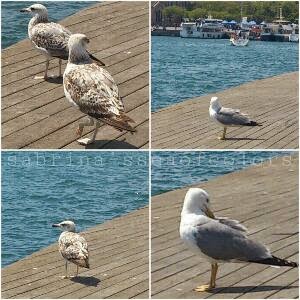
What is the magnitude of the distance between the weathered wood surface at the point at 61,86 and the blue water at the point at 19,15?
0.06m

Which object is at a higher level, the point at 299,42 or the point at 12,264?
the point at 299,42

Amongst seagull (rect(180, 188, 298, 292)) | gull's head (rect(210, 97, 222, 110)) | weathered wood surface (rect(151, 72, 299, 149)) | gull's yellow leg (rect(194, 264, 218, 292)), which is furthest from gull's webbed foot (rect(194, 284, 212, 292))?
gull's head (rect(210, 97, 222, 110))

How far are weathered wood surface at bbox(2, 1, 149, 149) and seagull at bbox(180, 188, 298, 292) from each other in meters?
0.50

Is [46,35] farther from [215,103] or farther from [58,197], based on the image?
[215,103]

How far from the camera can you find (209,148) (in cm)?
576

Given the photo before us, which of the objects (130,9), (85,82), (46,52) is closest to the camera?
(85,82)

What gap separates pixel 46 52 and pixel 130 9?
733 millimetres

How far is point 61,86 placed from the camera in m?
5.81

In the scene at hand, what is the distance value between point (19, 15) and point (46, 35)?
0.34 m

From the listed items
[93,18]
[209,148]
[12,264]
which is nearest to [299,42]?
[209,148]

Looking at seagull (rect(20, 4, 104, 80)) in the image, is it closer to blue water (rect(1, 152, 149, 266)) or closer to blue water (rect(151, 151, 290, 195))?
blue water (rect(1, 152, 149, 266))

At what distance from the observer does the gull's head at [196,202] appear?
17.6 ft

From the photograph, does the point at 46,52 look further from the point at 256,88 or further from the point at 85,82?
the point at 256,88

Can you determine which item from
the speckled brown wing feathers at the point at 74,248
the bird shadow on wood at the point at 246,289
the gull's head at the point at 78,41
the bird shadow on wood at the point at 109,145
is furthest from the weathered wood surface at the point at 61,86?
the bird shadow on wood at the point at 246,289
